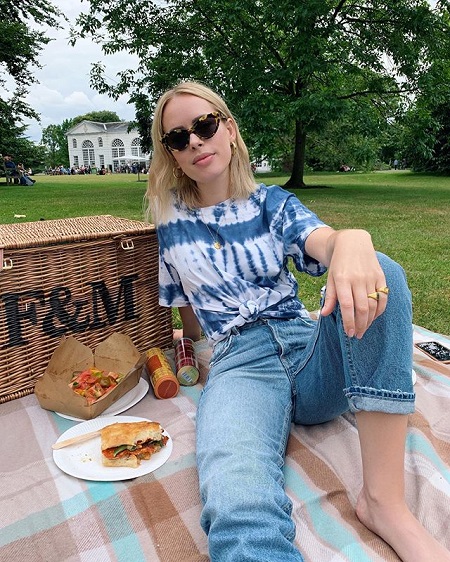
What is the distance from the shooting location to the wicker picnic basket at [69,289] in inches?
78.0

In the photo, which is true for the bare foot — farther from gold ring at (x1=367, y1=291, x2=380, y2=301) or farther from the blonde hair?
the blonde hair

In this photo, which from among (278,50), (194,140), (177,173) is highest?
(278,50)

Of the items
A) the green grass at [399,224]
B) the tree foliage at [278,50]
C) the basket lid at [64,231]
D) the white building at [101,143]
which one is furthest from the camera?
the white building at [101,143]

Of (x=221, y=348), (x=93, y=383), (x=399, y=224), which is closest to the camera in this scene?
(x=221, y=348)

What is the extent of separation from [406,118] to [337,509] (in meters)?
12.5

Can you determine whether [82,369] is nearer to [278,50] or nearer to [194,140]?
[194,140]

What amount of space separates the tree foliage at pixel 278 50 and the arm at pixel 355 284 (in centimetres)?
894

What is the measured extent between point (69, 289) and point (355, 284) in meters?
1.40

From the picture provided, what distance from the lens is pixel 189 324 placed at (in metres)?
2.50

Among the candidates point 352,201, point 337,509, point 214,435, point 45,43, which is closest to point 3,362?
point 214,435

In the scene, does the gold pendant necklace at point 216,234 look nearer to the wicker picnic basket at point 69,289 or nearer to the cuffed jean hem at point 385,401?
the wicker picnic basket at point 69,289

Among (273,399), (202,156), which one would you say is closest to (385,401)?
(273,399)

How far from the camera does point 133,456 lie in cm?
156

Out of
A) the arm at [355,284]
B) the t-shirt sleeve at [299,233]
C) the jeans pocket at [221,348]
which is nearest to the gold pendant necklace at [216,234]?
the t-shirt sleeve at [299,233]
